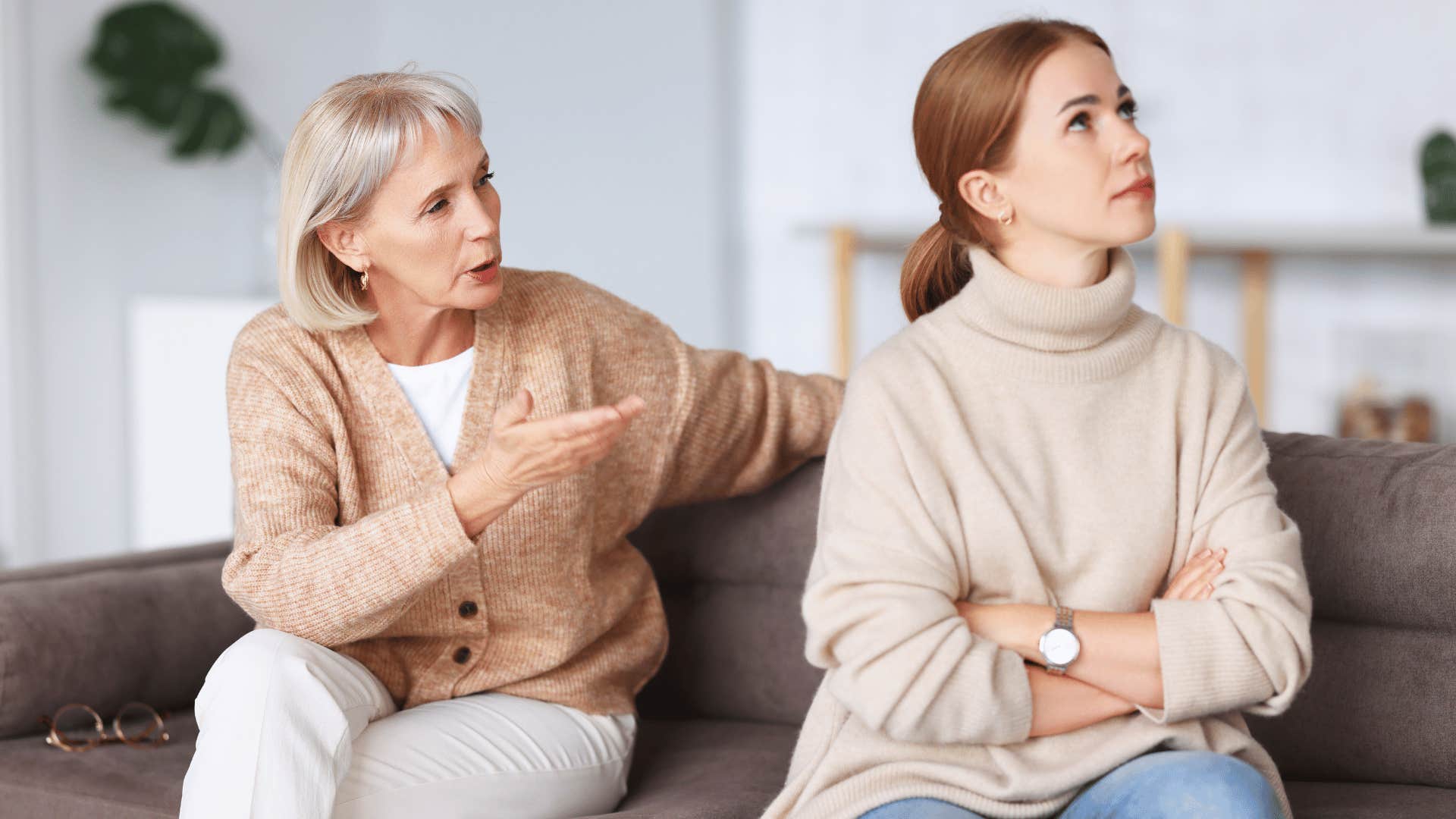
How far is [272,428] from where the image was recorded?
1.74m

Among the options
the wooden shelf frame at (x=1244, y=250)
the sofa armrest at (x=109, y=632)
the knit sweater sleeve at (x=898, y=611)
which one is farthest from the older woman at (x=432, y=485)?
the wooden shelf frame at (x=1244, y=250)

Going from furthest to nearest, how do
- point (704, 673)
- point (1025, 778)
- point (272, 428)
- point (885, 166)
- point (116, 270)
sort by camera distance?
point (885, 166) → point (116, 270) → point (704, 673) → point (272, 428) → point (1025, 778)

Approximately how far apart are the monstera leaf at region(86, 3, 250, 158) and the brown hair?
315 centimetres

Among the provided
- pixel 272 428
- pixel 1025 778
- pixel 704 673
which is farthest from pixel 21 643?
pixel 1025 778

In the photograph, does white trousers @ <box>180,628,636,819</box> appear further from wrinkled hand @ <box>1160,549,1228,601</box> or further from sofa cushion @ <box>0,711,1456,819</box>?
wrinkled hand @ <box>1160,549,1228,601</box>

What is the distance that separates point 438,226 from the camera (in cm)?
175

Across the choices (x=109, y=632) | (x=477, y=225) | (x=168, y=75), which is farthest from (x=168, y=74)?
(x=477, y=225)

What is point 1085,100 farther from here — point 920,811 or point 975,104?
point 920,811

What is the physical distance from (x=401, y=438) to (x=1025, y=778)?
0.83 m

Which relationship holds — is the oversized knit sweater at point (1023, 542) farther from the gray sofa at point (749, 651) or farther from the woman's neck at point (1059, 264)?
the gray sofa at point (749, 651)

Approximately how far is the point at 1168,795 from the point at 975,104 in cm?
68

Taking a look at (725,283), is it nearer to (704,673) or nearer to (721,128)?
(721,128)

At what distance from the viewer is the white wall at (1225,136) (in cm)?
448

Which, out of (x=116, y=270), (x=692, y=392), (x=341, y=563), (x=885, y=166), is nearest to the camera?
(x=341, y=563)
